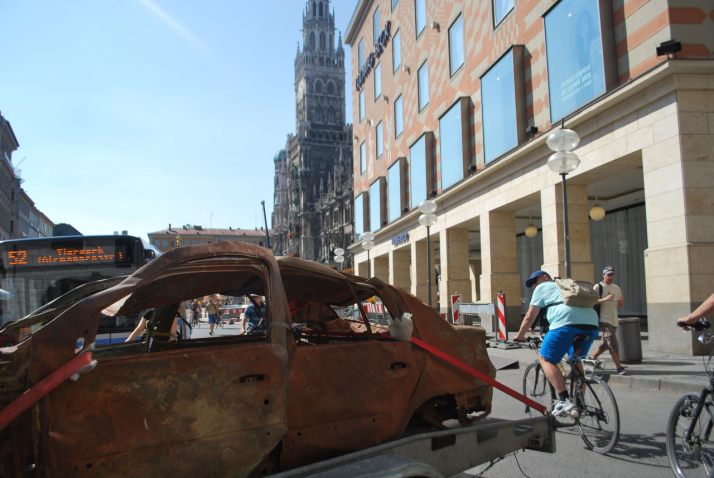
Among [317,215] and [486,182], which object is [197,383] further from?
[317,215]

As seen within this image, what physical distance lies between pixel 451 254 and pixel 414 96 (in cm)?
932

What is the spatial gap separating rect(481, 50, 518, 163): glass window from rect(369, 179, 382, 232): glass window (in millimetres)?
13603

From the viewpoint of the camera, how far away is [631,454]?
464cm

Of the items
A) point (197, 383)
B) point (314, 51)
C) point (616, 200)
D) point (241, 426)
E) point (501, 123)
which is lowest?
point (241, 426)

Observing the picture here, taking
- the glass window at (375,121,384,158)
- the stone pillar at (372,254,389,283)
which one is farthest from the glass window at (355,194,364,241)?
the glass window at (375,121,384,158)

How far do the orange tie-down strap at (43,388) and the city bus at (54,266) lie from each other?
5118 mm

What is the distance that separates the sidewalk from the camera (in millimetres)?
7510

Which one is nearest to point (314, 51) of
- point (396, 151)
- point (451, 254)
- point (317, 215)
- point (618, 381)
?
point (317, 215)

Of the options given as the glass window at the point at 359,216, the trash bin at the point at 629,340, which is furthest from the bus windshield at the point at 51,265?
the glass window at the point at 359,216

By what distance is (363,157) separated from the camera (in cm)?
3669

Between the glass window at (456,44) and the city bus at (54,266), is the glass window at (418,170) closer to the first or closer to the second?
the glass window at (456,44)

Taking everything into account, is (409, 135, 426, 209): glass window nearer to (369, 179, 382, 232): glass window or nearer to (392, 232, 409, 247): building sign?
(392, 232, 409, 247): building sign

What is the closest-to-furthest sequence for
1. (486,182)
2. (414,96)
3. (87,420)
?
(87,420) → (486,182) → (414,96)

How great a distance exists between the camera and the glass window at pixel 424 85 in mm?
24844
